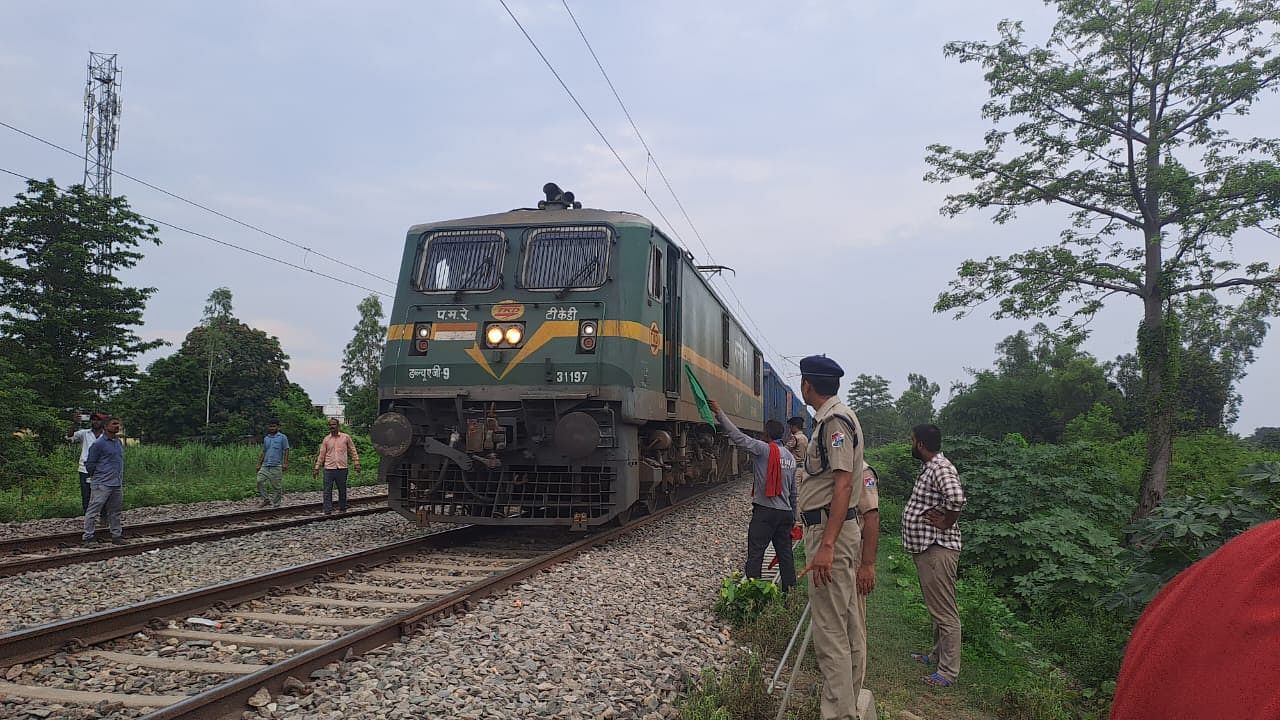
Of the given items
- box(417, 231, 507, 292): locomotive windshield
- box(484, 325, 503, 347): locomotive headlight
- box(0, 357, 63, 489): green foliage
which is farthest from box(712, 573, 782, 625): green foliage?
box(0, 357, 63, 489): green foliage

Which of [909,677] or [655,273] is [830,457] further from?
[655,273]

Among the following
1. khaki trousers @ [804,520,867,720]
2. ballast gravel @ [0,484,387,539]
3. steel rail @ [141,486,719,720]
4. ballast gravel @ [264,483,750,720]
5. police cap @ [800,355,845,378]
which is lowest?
ballast gravel @ [0,484,387,539]

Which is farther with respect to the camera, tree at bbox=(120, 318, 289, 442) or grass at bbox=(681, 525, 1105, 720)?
tree at bbox=(120, 318, 289, 442)

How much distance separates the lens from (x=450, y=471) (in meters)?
9.08

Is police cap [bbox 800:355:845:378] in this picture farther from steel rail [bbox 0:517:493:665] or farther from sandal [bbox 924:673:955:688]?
steel rail [bbox 0:517:493:665]

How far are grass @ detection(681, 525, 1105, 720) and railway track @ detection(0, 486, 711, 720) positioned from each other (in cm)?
216

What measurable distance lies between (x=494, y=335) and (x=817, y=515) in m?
5.59

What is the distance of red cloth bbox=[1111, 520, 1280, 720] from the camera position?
80 centimetres

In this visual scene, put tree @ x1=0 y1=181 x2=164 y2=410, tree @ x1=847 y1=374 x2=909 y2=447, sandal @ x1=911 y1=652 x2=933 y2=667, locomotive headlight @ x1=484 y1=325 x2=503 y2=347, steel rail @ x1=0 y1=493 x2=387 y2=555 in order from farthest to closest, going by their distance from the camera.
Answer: tree @ x1=847 y1=374 x2=909 y2=447 < tree @ x1=0 y1=181 x2=164 y2=410 < locomotive headlight @ x1=484 y1=325 x2=503 y2=347 < steel rail @ x1=0 y1=493 x2=387 y2=555 < sandal @ x1=911 y1=652 x2=933 y2=667

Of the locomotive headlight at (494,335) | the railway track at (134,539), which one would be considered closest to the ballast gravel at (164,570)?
the railway track at (134,539)

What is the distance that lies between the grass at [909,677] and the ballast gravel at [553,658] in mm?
302

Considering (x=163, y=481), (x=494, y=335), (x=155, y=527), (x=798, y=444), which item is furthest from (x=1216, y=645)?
(x=163, y=481)

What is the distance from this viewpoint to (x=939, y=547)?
17.4 ft

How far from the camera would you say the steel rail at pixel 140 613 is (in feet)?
15.0
